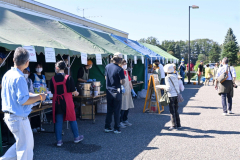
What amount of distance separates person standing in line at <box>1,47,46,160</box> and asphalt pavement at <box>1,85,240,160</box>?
1.67m

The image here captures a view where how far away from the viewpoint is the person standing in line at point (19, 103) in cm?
295

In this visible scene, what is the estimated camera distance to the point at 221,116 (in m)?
8.33

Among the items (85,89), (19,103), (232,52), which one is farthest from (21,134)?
(232,52)

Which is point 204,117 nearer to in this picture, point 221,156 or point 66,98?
point 221,156

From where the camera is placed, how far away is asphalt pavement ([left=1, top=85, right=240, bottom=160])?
476 centimetres

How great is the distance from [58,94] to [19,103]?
215 cm

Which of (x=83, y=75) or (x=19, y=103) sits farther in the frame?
(x=83, y=75)

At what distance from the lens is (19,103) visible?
2.95 meters

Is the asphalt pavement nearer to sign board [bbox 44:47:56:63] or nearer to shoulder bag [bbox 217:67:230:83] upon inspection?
shoulder bag [bbox 217:67:230:83]

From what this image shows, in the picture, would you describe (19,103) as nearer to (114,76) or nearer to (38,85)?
(114,76)

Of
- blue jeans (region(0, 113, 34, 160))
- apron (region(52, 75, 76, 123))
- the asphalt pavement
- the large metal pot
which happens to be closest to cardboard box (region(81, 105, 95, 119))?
the asphalt pavement

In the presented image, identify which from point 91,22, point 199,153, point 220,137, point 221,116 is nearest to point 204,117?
point 221,116

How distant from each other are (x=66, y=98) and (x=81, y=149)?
108cm

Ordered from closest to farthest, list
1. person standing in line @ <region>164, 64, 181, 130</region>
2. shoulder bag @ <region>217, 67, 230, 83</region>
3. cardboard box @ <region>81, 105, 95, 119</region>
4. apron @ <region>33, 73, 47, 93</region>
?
apron @ <region>33, 73, 47, 93</region> < person standing in line @ <region>164, 64, 181, 130</region> < cardboard box @ <region>81, 105, 95, 119</region> < shoulder bag @ <region>217, 67, 230, 83</region>
